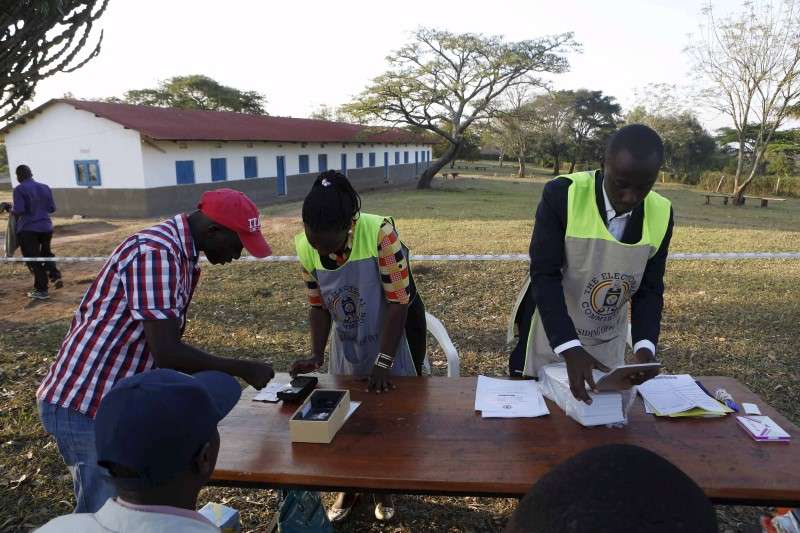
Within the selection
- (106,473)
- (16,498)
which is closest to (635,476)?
(106,473)

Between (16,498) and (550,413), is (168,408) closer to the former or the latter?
(550,413)

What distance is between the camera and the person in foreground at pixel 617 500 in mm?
637

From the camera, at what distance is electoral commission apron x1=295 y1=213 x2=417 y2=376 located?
2395mm

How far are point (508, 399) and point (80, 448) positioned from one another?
1607mm

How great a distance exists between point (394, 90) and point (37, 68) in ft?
60.8

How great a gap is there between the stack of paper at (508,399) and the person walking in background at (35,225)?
7185mm

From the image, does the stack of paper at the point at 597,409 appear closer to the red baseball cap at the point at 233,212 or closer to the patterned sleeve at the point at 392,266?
the patterned sleeve at the point at 392,266

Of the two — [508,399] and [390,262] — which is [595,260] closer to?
[508,399]

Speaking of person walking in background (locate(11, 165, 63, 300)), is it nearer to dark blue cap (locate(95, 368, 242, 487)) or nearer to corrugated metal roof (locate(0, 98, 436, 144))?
dark blue cap (locate(95, 368, 242, 487))

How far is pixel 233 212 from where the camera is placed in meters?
1.87

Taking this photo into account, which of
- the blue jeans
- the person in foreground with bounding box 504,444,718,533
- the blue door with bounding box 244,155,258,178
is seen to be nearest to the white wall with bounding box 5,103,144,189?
the blue door with bounding box 244,155,258,178

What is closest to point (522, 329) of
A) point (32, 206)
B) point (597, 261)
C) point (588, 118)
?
point (597, 261)

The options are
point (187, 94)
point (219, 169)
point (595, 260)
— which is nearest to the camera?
point (595, 260)

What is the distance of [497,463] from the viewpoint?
1793mm
